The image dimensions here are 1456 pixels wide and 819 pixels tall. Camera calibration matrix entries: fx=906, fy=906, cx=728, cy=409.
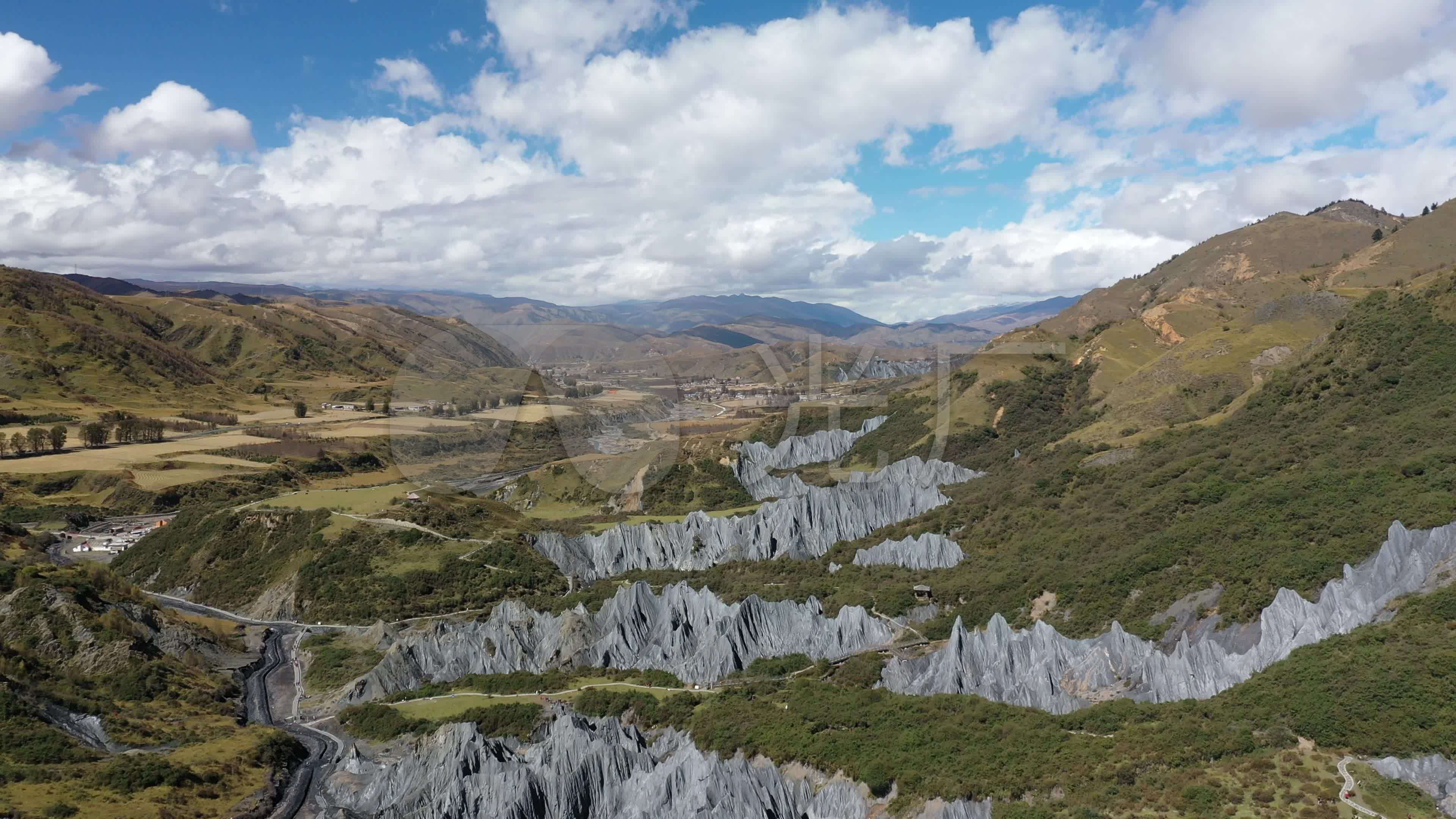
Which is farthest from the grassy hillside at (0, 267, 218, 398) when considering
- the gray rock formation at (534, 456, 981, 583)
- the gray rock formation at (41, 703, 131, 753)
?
the gray rock formation at (41, 703, 131, 753)

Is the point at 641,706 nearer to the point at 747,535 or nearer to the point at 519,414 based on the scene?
the point at 747,535

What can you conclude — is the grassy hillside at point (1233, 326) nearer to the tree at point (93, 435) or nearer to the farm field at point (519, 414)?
the farm field at point (519, 414)

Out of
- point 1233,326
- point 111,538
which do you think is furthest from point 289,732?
point 1233,326

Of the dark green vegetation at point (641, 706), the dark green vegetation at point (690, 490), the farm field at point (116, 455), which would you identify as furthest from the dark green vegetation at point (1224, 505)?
the farm field at point (116, 455)

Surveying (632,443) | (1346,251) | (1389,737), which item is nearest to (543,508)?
(632,443)

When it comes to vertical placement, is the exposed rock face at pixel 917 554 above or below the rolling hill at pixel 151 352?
below

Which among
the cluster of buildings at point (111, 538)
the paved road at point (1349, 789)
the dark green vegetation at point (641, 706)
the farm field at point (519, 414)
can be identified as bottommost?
the dark green vegetation at point (641, 706)

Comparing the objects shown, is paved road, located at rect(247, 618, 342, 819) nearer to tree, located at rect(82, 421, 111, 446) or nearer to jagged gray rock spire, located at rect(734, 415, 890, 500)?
jagged gray rock spire, located at rect(734, 415, 890, 500)
